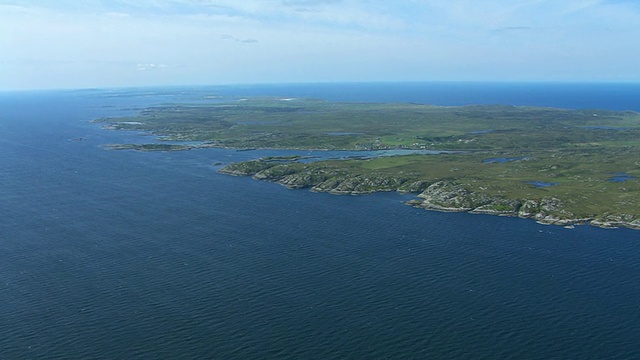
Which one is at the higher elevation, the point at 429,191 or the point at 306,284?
the point at 429,191

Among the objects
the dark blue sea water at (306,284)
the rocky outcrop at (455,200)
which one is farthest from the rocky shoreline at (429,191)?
the dark blue sea water at (306,284)

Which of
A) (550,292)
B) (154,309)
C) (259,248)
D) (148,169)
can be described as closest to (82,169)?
(148,169)

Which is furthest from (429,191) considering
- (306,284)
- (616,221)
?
(306,284)

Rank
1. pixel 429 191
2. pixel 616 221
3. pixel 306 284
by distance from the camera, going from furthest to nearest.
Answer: pixel 429 191 → pixel 616 221 → pixel 306 284

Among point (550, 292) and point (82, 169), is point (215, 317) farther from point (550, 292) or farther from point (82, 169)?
point (82, 169)

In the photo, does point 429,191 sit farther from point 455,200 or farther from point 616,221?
point 616,221

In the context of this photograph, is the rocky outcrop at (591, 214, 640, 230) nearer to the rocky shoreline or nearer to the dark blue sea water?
the rocky shoreline
